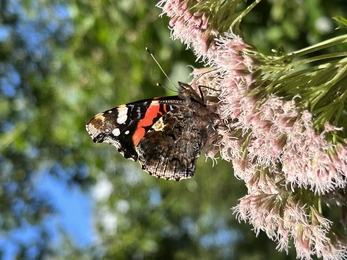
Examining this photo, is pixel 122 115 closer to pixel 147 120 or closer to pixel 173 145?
pixel 147 120

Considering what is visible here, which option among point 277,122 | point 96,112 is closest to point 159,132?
point 277,122

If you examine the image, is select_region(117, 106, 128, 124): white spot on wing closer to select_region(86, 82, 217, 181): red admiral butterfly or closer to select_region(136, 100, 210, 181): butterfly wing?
select_region(86, 82, 217, 181): red admiral butterfly

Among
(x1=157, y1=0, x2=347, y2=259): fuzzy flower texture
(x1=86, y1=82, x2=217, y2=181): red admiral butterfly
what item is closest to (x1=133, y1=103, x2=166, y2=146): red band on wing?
(x1=86, y1=82, x2=217, y2=181): red admiral butterfly

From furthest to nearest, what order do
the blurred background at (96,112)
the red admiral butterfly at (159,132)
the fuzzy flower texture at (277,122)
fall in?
the blurred background at (96,112)
the red admiral butterfly at (159,132)
the fuzzy flower texture at (277,122)

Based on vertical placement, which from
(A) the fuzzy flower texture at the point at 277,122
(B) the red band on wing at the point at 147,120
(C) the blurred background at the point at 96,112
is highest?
(C) the blurred background at the point at 96,112

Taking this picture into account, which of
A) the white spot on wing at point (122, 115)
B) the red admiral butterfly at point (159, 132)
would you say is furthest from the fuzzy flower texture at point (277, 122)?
the white spot on wing at point (122, 115)

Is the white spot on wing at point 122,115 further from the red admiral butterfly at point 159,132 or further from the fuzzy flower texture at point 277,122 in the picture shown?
the fuzzy flower texture at point 277,122
